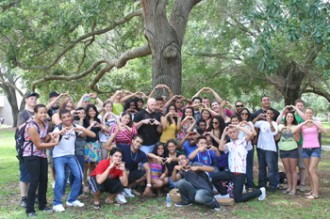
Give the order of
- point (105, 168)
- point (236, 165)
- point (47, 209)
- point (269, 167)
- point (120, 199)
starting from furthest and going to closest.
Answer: point (269, 167), point (236, 165), point (120, 199), point (105, 168), point (47, 209)

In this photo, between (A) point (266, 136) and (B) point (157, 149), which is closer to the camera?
(B) point (157, 149)

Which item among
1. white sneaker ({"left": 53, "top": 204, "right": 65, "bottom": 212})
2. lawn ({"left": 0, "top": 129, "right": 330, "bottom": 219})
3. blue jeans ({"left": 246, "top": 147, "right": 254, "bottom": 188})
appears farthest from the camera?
blue jeans ({"left": 246, "top": 147, "right": 254, "bottom": 188})

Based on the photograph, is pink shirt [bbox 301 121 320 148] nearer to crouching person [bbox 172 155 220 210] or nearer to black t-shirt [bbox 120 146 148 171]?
crouching person [bbox 172 155 220 210]

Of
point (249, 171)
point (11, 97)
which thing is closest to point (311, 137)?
point (249, 171)

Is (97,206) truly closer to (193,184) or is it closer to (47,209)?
(47,209)

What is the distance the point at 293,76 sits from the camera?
59.7 feet

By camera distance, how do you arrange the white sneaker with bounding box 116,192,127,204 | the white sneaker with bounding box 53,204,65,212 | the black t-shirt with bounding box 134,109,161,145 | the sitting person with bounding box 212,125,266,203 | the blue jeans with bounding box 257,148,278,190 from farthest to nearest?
the blue jeans with bounding box 257,148,278,190 → the black t-shirt with bounding box 134,109,161,145 → the sitting person with bounding box 212,125,266,203 → the white sneaker with bounding box 116,192,127,204 → the white sneaker with bounding box 53,204,65,212

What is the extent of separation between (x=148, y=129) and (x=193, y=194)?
1675 mm

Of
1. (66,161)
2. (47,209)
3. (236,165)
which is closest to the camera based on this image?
(47,209)

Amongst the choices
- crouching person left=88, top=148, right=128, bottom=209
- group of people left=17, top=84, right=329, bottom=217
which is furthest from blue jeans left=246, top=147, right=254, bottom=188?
crouching person left=88, top=148, right=128, bottom=209

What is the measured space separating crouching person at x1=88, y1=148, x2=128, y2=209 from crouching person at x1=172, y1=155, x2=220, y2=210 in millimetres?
960

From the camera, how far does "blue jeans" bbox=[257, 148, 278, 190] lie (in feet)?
25.5

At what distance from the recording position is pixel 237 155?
706cm

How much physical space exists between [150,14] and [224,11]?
7309 millimetres
